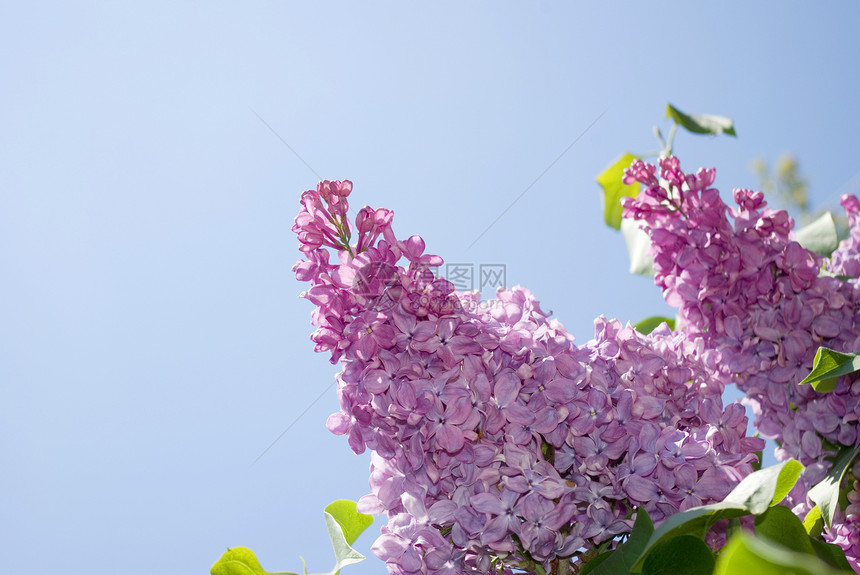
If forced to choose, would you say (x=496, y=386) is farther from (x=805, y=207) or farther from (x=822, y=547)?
(x=805, y=207)

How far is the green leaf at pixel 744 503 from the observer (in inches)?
16.8

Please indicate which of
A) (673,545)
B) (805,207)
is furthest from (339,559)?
(805,207)

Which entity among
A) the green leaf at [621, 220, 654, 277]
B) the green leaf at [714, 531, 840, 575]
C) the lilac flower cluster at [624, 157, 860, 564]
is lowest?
the green leaf at [714, 531, 840, 575]

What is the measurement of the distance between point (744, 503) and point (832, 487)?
32 cm

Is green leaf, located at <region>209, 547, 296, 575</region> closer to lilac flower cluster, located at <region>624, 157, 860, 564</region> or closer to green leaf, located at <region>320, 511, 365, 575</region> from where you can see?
green leaf, located at <region>320, 511, 365, 575</region>

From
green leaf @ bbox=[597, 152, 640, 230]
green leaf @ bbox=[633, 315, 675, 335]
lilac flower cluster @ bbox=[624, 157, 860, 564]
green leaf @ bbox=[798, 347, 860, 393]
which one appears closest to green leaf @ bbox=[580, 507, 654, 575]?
green leaf @ bbox=[798, 347, 860, 393]

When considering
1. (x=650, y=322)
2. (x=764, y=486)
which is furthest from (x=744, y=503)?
(x=650, y=322)

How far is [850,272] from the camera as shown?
88 centimetres

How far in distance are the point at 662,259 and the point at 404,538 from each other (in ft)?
1.50

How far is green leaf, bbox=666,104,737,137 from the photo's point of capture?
989mm

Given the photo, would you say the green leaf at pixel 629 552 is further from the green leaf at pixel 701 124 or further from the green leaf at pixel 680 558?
the green leaf at pixel 701 124

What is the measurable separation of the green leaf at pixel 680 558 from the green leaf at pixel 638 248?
538 millimetres

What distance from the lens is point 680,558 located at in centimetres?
46

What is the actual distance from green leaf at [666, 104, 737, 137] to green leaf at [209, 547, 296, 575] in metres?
0.79
